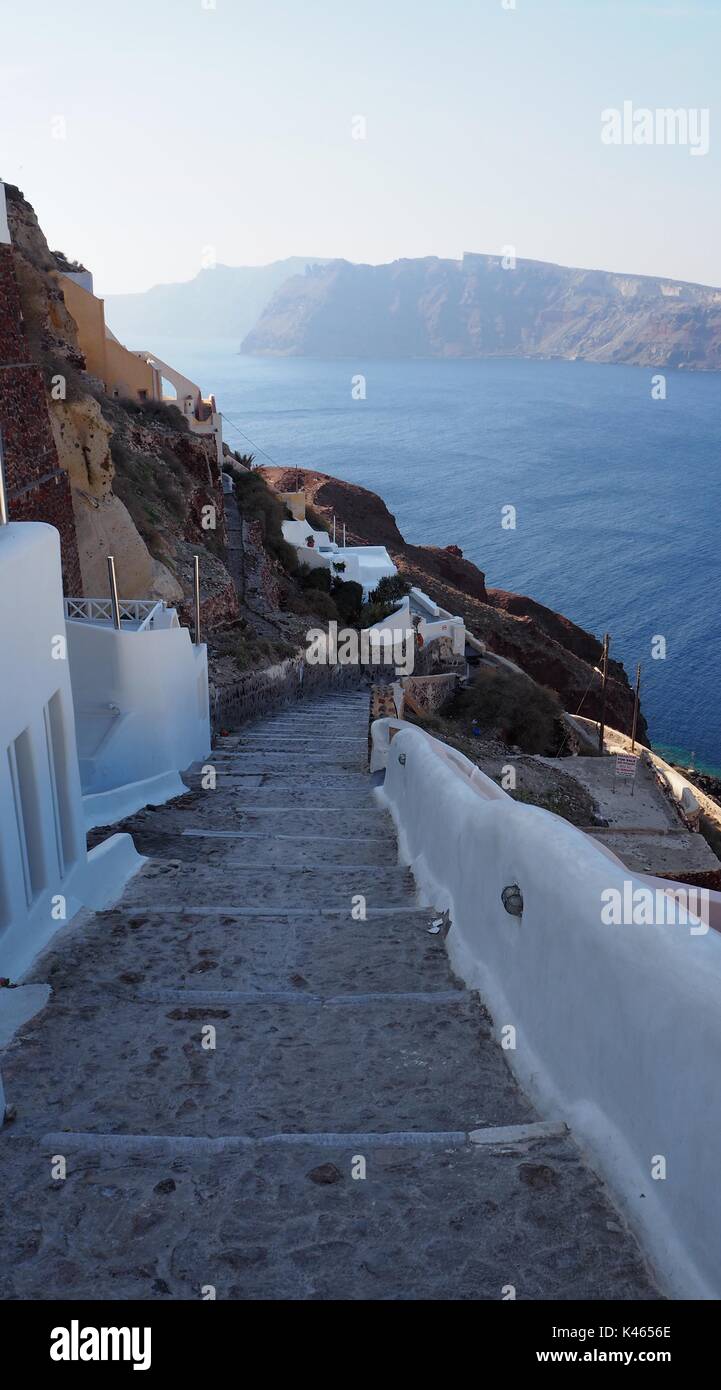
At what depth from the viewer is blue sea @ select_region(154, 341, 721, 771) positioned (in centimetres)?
6334

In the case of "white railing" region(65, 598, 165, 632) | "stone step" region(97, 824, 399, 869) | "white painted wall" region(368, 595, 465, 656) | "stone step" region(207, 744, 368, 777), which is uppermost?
"white railing" region(65, 598, 165, 632)

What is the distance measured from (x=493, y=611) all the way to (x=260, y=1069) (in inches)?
1881

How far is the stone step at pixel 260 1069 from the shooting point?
389 cm

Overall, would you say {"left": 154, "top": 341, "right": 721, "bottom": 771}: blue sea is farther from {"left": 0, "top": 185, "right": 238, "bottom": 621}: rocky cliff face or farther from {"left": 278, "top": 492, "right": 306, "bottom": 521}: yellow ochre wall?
{"left": 0, "top": 185, "right": 238, "bottom": 621}: rocky cliff face

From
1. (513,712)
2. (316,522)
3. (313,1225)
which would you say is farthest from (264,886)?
(316,522)

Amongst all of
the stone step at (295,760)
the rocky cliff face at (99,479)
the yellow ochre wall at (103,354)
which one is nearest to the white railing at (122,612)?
the stone step at (295,760)

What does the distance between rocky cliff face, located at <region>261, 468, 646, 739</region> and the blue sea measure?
3886 millimetres

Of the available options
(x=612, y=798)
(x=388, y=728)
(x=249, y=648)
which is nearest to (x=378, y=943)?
(x=388, y=728)

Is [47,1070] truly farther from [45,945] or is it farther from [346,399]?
[346,399]

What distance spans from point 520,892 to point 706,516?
98.5m

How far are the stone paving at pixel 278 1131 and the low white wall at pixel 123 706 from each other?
4726 millimetres

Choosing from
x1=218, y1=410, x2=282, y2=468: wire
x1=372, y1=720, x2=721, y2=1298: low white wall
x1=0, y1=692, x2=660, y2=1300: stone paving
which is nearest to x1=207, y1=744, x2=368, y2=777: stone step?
x1=0, y1=692, x2=660, y2=1300: stone paving

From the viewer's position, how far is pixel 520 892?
15.0 feet

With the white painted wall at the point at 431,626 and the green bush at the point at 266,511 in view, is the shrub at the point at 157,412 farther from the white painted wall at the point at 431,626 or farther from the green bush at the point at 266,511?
the white painted wall at the point at 431,626
